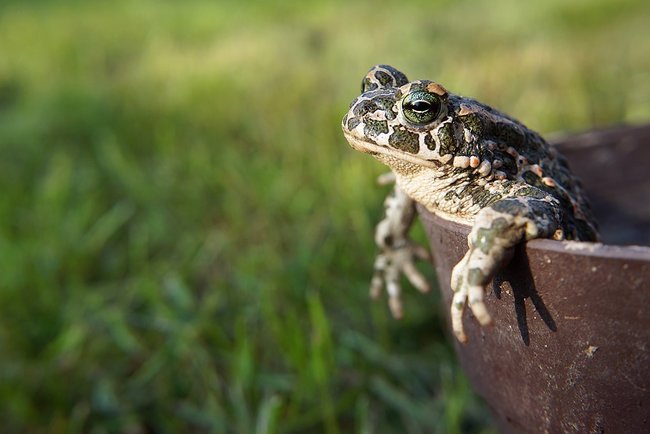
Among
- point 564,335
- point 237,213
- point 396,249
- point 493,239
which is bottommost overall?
point 237,213

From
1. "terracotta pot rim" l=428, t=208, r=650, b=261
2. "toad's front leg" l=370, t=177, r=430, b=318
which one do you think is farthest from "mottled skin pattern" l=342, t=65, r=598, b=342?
"toad's front leg" l=370, t=177, r=430, b=318

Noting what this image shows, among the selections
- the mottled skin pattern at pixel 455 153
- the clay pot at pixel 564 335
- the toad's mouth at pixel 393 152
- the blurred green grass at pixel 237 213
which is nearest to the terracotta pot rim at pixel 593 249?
the clay pot at pixel 564 335

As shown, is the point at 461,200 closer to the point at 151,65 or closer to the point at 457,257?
the point at 457,257

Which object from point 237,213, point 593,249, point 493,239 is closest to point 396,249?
point 493,239

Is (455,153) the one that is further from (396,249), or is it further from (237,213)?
(237,213)

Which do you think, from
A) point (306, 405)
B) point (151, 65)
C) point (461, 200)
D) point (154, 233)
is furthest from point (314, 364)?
point (151, 65)

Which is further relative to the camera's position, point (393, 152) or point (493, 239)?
point (393, 152)
